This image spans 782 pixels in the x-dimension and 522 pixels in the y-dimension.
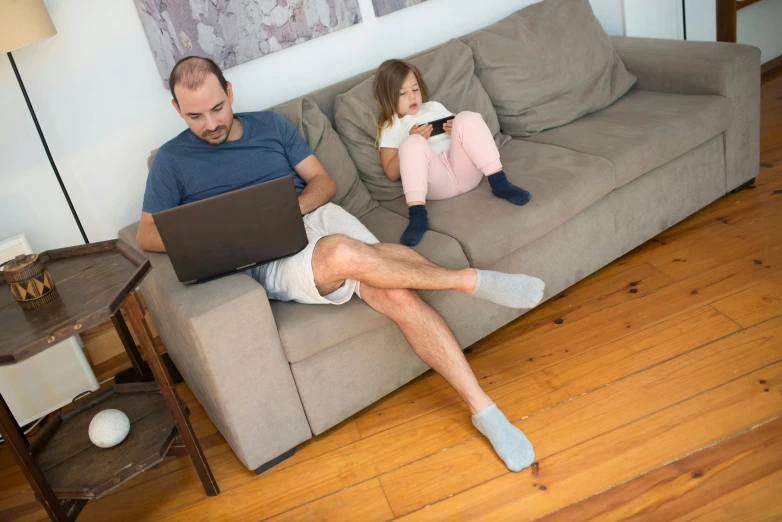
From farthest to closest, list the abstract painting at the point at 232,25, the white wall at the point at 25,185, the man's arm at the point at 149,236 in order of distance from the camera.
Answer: the abstract painting at the point at 232,25, the white wall at the point at 25,185, the man's arm at the point at 149,236

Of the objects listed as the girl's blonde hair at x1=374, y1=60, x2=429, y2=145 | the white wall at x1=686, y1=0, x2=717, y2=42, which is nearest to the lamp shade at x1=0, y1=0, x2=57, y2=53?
the girl's blonde hair at x1=374, y1=60, x2=429, y2=145

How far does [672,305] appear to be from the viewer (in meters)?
2.41

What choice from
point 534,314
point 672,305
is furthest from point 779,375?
point 534,314

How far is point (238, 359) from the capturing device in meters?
1.96

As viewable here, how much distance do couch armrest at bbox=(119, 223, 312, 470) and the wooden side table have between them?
11cm

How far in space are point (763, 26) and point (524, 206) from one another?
9.27 feet

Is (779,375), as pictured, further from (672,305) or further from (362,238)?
(362,238)

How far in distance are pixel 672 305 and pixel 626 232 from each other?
38cm

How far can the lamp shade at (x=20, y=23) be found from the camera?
2.12 meters

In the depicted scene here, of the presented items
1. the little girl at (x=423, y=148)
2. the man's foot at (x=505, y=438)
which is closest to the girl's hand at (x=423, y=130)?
the little girl at (x=423, y=148)

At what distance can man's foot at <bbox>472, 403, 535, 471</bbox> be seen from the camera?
1.88 meters

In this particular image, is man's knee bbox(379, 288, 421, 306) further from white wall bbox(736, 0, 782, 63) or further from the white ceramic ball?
white wall bbox(736, 0, 782, 63)

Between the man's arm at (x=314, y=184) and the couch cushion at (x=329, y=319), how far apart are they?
397 mm

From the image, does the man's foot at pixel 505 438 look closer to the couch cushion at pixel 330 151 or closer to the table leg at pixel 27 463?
the couch cushion at pixel 330 151
